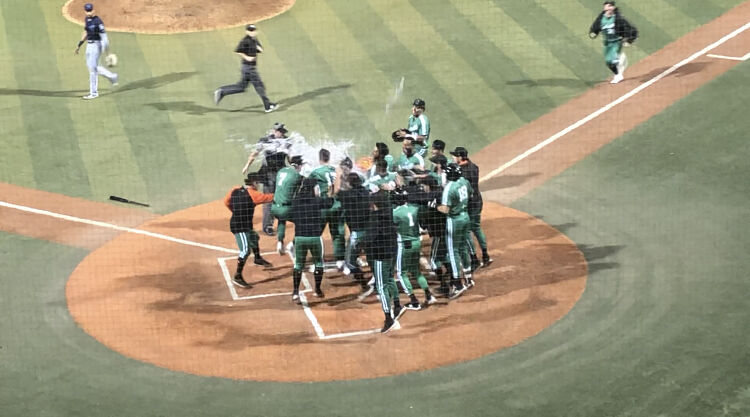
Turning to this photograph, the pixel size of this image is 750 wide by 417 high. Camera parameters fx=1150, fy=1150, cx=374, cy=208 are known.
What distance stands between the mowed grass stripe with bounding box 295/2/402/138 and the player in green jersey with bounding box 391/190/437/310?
678cm

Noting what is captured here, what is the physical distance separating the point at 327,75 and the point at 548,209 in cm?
726

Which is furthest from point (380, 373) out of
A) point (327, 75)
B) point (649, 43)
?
point (649, 43)

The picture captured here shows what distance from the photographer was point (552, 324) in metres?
13.7

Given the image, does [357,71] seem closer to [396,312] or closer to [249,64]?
[249,64]

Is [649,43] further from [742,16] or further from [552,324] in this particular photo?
[552,324]

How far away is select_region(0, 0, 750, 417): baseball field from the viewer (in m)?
12.6

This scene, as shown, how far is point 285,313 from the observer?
1417 centimetres

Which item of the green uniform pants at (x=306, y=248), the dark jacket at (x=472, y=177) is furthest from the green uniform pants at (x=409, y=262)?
the dark jacket at (x=472, y=177)

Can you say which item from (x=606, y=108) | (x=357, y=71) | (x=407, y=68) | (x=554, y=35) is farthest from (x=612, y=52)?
(x=357, y=71)

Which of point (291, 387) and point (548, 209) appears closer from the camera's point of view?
point (291, 387)

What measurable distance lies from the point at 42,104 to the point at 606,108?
10738 mm

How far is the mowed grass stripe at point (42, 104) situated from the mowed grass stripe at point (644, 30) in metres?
10.9

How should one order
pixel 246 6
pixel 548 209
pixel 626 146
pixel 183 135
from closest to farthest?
pixel 548 209 → pixel 626 146 → pixel 183 135 → pixel 246 6

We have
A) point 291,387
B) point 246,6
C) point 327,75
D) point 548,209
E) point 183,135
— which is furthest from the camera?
point 246,6
